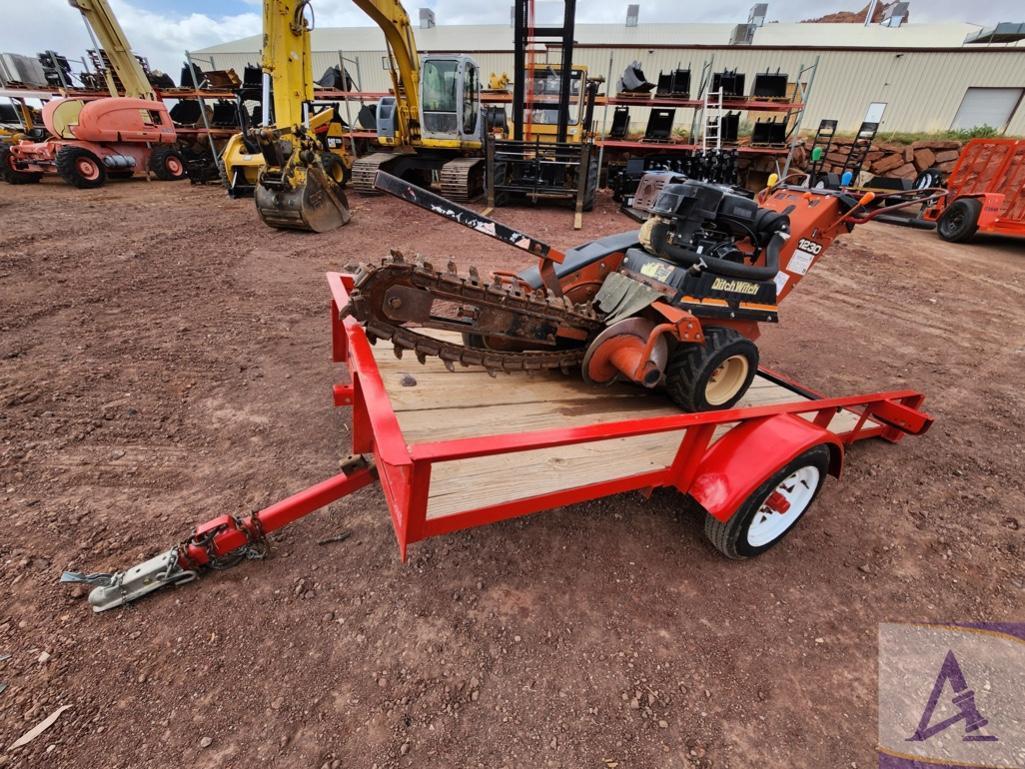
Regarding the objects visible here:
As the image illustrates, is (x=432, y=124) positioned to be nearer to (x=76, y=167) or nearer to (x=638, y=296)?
(x=76, y=167)

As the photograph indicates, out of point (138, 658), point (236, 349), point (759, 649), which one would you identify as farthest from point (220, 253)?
point (759, 649)

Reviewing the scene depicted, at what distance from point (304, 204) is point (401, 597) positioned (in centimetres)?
730

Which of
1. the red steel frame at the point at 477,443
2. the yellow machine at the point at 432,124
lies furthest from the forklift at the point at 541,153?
the red steel frame at the point at 477,443

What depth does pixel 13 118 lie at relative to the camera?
19734mm

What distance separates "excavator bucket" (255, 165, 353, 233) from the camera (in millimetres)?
7734

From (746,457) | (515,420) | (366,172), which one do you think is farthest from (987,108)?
(515,420)

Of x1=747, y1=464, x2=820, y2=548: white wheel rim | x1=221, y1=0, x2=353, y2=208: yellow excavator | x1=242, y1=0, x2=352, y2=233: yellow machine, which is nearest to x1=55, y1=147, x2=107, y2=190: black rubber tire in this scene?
x1=221, y1=0, x2=353, y2=208: yellow excavator

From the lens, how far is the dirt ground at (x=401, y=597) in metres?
1.74

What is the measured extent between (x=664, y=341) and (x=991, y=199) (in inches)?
451

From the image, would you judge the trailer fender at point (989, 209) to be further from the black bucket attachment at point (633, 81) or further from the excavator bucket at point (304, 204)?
the excavator bucket at point (304, 204)

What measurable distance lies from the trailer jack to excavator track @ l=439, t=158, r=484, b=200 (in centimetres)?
941

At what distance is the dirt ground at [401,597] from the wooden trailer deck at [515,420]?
45 centimetres

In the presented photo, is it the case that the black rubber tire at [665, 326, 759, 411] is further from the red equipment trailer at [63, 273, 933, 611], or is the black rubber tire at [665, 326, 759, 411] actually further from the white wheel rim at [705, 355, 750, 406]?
the red equipment trailer at [63, 273, 933, 611]

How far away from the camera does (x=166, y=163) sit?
45.0ft
